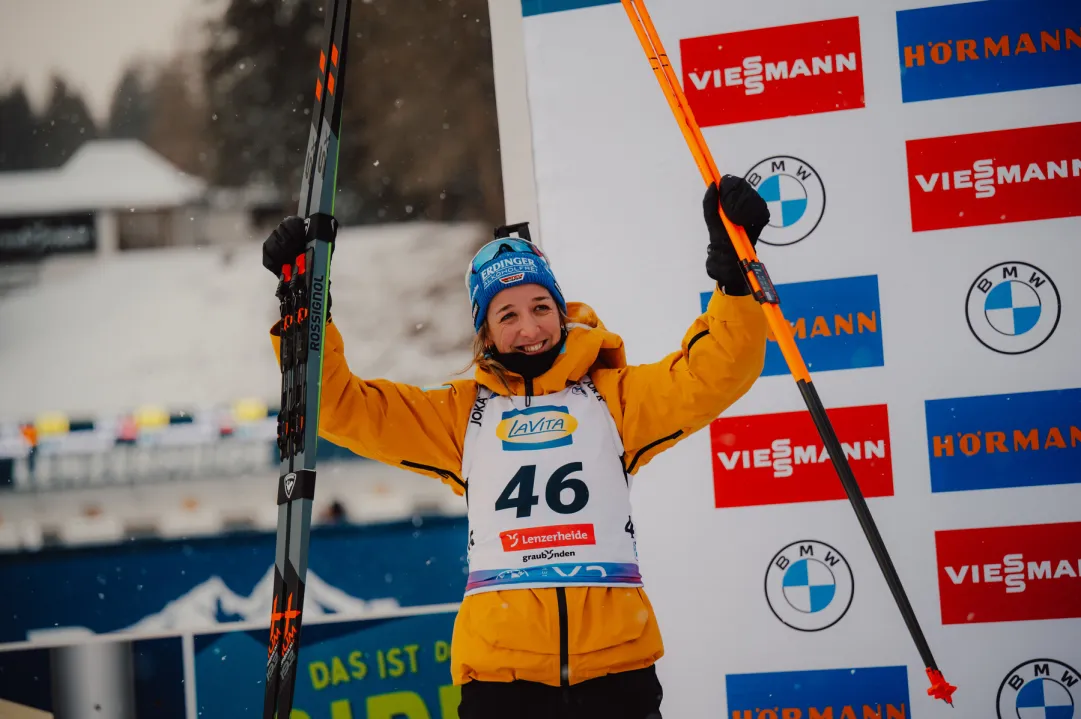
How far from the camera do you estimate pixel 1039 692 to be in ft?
9.88

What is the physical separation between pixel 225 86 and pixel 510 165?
3.47 feet

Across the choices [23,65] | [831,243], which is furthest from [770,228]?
[23,65]

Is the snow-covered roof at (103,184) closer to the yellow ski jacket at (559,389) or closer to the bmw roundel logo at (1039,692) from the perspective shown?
the yellow ski jacket at (559,389)

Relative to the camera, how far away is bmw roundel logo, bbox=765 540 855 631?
3.06 meters

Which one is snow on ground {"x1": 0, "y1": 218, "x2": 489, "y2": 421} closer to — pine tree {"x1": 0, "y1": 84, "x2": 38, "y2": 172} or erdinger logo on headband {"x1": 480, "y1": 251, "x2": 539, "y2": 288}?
pine tree {"x1": 0, "y1": 84, "x2": 38, "y2": 172}

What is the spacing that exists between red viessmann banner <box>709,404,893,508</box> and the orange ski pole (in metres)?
0.91

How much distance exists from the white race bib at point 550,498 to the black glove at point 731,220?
395mm

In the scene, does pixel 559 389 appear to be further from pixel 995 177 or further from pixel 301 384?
pixel 995 177

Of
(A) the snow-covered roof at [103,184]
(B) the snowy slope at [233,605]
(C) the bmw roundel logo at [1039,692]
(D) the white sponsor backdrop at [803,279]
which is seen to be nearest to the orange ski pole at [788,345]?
(D) the white sponsor backdrop at [803,279]

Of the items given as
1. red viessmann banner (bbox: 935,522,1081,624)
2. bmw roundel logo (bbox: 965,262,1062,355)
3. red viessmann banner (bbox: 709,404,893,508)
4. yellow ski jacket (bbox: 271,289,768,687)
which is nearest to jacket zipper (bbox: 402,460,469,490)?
yellow ski jacket (bbox: 271,289,768,687)

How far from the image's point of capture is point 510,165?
10.6ft

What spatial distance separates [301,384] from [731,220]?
3.08 feet

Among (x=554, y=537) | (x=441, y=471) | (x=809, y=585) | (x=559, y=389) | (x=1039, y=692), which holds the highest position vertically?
(x=559, y=389)

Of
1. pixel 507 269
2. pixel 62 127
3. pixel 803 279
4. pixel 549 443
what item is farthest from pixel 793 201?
pixel 62 127
